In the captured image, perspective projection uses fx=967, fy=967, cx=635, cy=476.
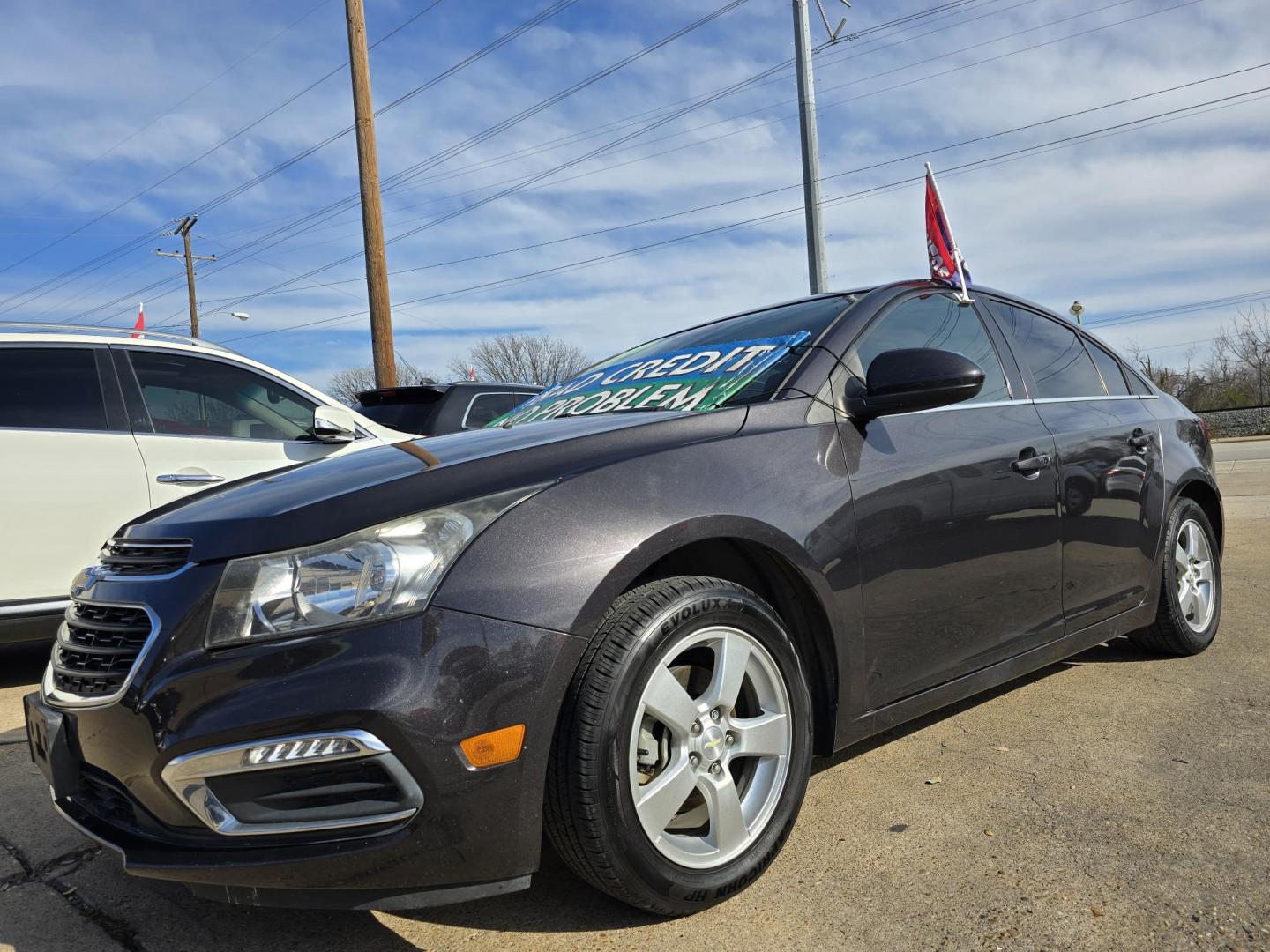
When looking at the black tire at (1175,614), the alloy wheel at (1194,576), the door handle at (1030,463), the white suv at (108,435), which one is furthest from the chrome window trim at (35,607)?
the alloy wheel at (1194,576)

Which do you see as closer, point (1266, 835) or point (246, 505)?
point (246, 505)

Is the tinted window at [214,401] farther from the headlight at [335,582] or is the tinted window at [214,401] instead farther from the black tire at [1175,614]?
the black tire at [1175,614]

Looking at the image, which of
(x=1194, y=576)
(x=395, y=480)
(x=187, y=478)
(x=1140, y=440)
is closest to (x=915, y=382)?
(x=395, y=480)

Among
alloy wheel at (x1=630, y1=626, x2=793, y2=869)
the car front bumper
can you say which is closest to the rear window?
alloy wheel at (x1=630, y1=626, x2=793, y2=869)

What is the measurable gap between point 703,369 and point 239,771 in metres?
1.76

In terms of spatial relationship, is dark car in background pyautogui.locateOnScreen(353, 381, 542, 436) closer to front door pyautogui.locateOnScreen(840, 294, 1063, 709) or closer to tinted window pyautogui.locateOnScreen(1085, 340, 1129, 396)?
tinted window pyautogui.locateOnScreen(1085, 340, 1129, 396)

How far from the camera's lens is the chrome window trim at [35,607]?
4.11 metres

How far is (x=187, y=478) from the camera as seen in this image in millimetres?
4609

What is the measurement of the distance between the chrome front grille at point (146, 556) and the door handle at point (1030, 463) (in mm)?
2348

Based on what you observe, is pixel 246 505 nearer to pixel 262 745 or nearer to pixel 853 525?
pixel 262 745

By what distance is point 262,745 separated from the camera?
176 cm

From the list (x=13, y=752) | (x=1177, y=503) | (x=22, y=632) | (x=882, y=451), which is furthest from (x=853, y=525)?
(x=22, y=632)

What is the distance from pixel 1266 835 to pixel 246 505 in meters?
2.54

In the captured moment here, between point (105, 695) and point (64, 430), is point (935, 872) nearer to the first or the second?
point (105, 695)
